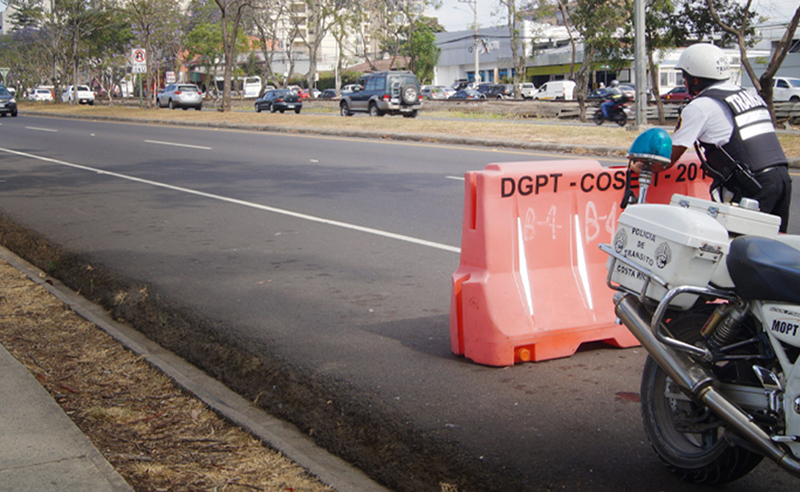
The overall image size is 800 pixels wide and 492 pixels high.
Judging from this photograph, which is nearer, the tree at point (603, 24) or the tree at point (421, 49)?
the tree at point (603, 24)

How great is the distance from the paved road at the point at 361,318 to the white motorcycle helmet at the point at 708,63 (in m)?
1.71

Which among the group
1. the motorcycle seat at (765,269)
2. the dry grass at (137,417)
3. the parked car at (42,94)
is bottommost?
the dry grass at (137,417)

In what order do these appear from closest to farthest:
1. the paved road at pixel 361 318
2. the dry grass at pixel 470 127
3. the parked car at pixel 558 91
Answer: the paved road at pixel 361 318, the dry grass at pixel 470 127, the parked car at pixel 558 91

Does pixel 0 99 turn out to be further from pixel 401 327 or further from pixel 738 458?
pixel 738 458

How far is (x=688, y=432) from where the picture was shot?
329 centimetres

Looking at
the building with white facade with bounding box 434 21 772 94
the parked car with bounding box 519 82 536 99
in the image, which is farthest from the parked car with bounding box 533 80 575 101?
the building with white facade with bounding box 434 21 772 94

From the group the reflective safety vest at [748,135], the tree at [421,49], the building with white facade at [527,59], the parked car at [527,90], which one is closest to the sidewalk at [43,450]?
the reflective safety vest at [748,135]

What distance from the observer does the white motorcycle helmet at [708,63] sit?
4.47 m

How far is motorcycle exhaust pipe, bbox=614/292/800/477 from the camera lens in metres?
2.83

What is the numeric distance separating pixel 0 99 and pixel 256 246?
38222 mm

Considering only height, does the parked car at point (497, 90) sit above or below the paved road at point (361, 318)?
above

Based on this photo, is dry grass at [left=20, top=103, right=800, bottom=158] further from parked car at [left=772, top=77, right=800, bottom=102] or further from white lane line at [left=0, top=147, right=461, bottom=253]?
parked car at [left=772, top=77, right=800, bottom=102]

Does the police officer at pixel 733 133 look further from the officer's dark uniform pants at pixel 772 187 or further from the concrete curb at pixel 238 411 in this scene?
the concrete curb at pixel 238 411

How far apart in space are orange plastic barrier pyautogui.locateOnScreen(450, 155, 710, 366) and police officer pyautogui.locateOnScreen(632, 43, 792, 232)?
0.44 metres
